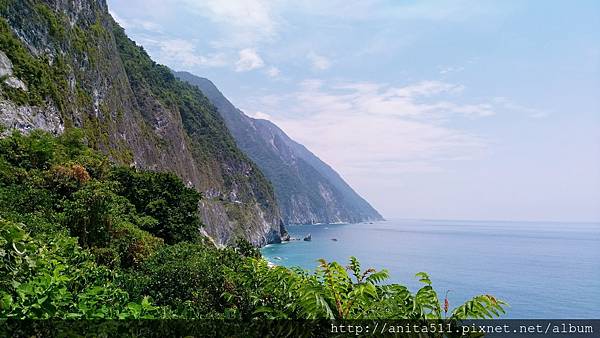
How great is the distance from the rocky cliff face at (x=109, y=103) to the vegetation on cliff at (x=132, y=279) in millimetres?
14822

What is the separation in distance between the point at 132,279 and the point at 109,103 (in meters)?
45.3

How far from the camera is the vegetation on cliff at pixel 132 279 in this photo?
11.6ft

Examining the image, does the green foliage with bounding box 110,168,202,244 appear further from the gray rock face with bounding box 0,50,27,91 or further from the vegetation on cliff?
the gray rock face with bounding box 0,50,27,91

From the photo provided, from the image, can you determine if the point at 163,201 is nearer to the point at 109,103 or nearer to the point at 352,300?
the point at 352,300

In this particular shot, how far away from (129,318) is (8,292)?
893 millimetres

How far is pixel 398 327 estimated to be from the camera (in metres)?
3.32

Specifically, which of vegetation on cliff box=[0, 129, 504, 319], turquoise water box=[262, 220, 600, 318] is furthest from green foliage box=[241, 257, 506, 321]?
turquoise water box=[262, 220, 600, 318]

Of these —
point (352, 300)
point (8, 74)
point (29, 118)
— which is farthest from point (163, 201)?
point (352, 300)

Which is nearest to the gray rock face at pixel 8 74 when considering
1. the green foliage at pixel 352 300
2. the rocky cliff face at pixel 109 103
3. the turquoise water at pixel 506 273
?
the rocky cliff face at pixel 109 103

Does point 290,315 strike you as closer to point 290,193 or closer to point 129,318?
point 129,318

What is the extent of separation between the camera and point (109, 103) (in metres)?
47.4

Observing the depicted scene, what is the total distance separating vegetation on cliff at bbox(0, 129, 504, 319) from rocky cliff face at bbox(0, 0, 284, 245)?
48.6 feet

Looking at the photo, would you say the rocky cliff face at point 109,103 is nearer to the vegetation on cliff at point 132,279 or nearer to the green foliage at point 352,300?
the vegetation on cliff at point 132,279

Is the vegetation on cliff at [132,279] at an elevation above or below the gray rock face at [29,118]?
below
